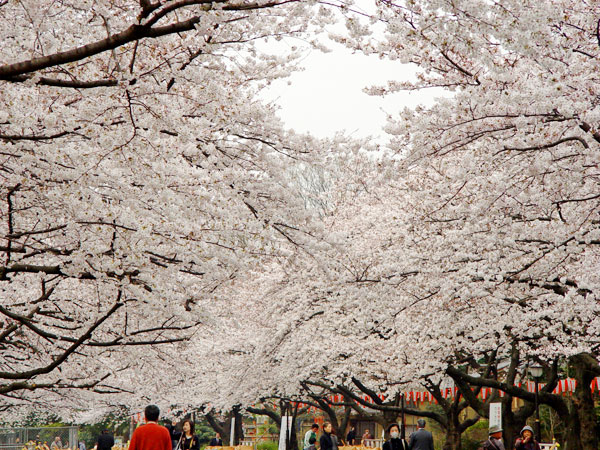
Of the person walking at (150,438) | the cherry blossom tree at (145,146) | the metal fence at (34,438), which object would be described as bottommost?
the metal fence at (34,438)

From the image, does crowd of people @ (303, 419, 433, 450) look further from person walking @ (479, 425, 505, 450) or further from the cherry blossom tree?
the cherry blossom tree

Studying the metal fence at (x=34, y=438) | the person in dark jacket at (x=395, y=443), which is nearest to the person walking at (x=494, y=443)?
the person in dark jacket at (x=395, y=443)

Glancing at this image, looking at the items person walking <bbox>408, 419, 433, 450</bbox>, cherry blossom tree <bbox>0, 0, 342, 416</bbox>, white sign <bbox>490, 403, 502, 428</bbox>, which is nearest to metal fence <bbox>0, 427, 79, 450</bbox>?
person walking <bbox>408, 419, 433, 450</bbox>

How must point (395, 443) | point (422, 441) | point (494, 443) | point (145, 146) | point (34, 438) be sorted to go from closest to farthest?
point (145, 146)
point (494, 443)
point (422, 441)
point (395, 443)
point (34, 438)

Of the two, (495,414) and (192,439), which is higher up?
(495,414)

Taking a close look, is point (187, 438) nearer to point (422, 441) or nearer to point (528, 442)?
point (422, 441)

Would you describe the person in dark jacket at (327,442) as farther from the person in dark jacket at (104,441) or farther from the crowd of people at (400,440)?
the person in dark jacket at (104,441)

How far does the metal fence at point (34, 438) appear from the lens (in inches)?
951

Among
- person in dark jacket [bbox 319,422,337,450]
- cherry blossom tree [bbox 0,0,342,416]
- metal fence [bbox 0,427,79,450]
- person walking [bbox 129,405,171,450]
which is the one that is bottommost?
metal fence [bbox 0,427,79,450]

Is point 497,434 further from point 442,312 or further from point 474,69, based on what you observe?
point 474,69

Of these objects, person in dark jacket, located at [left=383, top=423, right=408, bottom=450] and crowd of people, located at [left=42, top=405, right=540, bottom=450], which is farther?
person in dark jacket, located at [left=383, top=423, right=408, bottom=450]

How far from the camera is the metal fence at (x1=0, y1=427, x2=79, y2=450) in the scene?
79.2 ft

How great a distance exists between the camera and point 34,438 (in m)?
27.1

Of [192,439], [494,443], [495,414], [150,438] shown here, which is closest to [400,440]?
[494,443]
